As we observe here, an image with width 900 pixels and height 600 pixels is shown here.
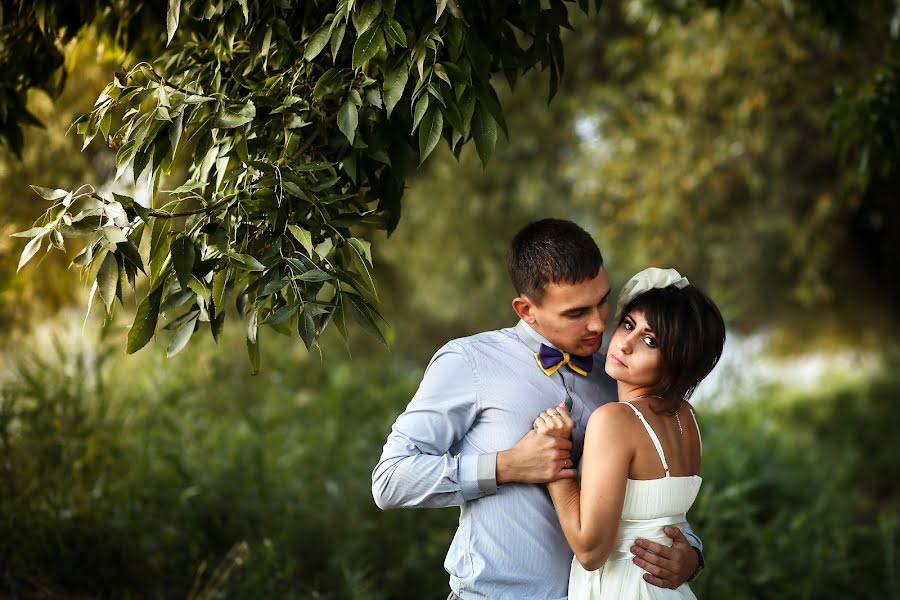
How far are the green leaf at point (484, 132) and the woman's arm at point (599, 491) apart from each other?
772mm

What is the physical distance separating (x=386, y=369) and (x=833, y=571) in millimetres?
4079

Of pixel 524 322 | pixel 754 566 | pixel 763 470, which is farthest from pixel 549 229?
pixel 763 470

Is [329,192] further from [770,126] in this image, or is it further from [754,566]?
[770,126]

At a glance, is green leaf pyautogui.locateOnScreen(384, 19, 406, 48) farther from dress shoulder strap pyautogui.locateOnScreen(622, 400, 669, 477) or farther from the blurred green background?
the blurred green background

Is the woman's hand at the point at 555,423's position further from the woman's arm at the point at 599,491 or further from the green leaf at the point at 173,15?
the green leaf at the point at 173,15

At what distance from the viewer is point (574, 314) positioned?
98.8 inches

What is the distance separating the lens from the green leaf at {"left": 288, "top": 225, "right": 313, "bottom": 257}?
222 centimetres

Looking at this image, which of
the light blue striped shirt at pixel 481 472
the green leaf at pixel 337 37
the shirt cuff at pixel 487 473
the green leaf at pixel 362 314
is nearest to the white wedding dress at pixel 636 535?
the light blue striped shirt at pixel 481 472

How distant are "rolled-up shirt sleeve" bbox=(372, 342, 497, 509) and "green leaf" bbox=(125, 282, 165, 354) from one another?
0.70m

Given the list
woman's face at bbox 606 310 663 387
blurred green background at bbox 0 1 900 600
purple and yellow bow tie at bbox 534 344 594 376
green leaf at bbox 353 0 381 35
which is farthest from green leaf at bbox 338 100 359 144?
blurred green background at bbox 0 1 900 600

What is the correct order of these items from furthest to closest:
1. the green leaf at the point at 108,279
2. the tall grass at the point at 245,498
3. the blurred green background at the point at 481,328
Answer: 1. the blurred green background at the point at 481,328
2. the tall grass at the point at 245,498
3. the green leaf at the point at 108,279

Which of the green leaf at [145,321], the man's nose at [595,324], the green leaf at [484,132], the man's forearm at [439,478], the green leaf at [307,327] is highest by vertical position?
the green leaf at [484,132]

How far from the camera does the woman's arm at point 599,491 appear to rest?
226cm

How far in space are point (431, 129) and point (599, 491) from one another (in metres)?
1.05
